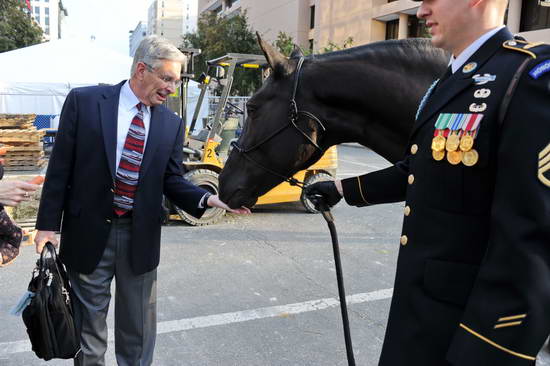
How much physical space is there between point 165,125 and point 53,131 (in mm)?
13587

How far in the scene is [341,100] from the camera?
2.22 metres

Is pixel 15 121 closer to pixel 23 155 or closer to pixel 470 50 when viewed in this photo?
pixel 23 155

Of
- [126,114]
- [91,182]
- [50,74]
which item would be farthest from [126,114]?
[50,74]

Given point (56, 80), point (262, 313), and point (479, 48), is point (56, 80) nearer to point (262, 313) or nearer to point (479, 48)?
point (262, 313)

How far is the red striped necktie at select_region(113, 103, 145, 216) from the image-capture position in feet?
7.71

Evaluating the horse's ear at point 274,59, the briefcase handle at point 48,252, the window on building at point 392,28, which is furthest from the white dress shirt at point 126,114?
the window on building at point 392,28

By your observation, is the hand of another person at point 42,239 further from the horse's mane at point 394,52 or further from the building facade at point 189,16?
the building facade at point 189,16

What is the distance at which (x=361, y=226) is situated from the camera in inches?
278

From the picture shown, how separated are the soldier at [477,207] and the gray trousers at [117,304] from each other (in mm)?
1492

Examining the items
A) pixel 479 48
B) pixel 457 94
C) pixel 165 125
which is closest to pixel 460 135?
pixel 457 94

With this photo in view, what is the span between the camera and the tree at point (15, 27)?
87.6 feet

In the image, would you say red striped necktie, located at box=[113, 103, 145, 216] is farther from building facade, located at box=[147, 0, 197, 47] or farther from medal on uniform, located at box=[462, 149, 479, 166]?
building facade, located at box=[147, 0, 197, 47]

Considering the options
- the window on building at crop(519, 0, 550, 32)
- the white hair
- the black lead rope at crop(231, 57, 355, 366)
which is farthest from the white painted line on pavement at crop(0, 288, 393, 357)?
the window on building at crop(519, 0, 550, 32)

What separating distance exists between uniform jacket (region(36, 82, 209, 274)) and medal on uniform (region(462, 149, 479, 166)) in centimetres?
165
